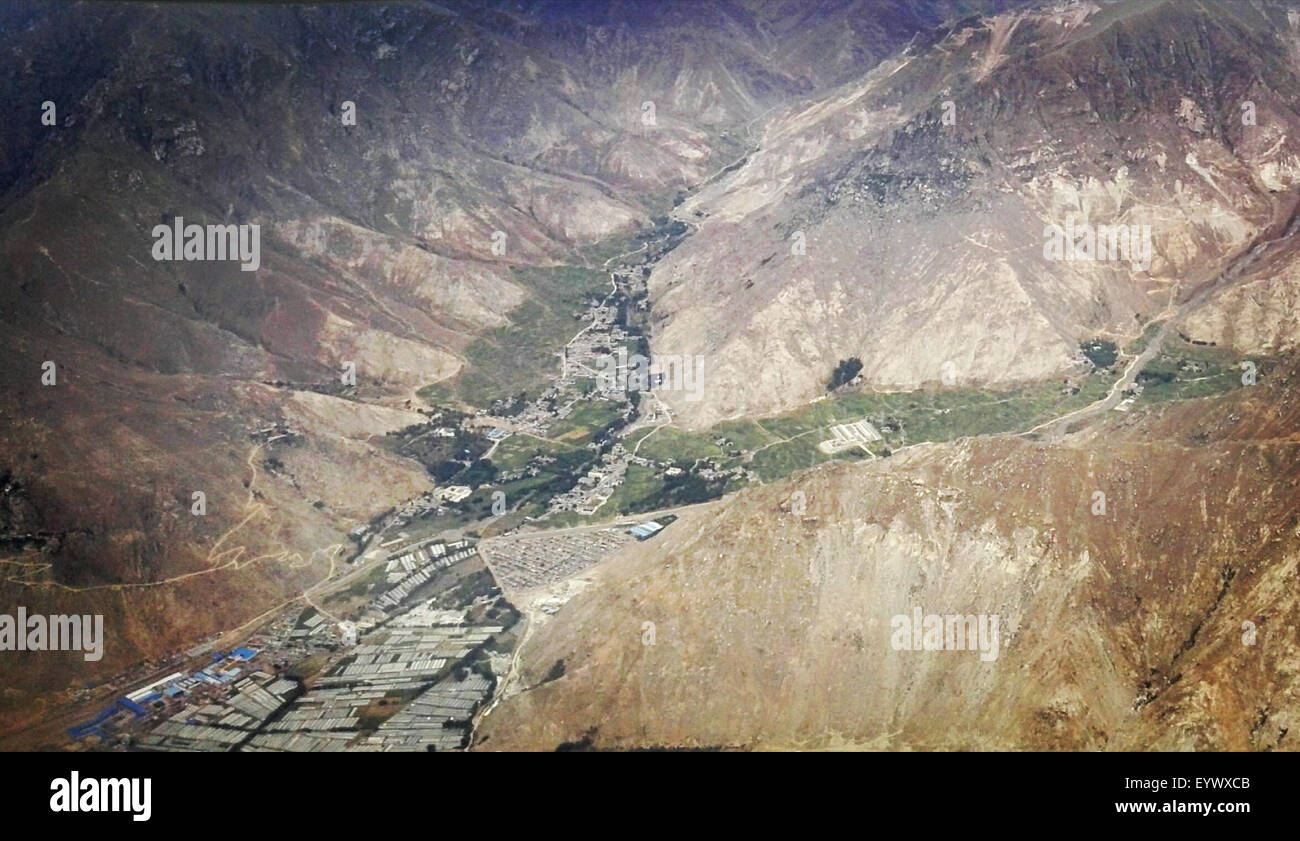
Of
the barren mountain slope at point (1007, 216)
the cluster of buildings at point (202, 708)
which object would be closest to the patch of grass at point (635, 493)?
the barren mountain slope at point (1007, 216)

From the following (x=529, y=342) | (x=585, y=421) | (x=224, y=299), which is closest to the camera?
(x=585, y=421)

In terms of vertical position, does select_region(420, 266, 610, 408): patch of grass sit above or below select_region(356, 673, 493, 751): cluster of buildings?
above

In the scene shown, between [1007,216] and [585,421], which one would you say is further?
[1007,216]

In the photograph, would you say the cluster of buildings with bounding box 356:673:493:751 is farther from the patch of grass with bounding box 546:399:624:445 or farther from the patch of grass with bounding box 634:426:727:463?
the patch of grass with bounding box 546:399:624:445

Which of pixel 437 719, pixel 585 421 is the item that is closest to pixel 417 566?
pixel 437 719

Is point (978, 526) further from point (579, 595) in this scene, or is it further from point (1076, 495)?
point (579, 595)

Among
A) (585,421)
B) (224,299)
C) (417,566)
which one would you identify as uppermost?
(224,299)

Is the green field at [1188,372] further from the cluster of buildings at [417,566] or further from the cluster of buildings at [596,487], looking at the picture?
the cluster of buildings at [417,566]

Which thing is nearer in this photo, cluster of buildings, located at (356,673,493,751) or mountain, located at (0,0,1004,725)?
cluster of buildings, located at (356,673,493,751)

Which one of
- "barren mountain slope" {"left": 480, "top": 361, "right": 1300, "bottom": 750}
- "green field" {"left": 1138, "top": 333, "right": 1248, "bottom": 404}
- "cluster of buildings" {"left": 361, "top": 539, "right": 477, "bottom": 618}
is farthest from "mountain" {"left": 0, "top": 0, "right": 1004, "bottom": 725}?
"green field" {"left": 1138, "top": 333, "right": 1248, "bottom": 404}

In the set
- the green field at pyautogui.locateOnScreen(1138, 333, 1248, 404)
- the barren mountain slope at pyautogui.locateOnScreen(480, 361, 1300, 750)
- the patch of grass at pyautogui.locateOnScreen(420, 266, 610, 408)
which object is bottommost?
the barren mountain slope at pyautogui.locateOnScreen(480, 361, 1300, 750)

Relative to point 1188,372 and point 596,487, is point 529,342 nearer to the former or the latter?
point 596,487
